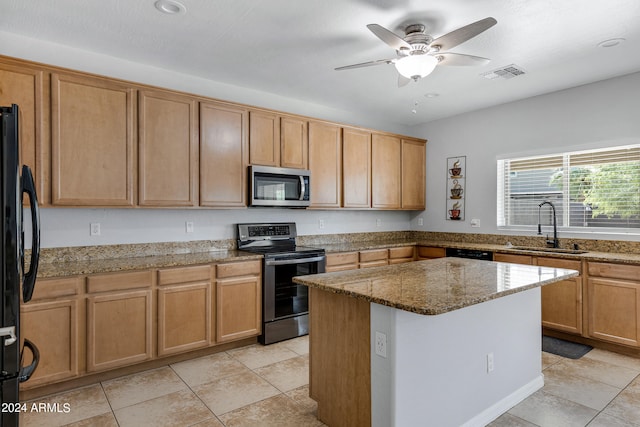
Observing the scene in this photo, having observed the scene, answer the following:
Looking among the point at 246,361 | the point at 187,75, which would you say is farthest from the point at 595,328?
the point at 187,75

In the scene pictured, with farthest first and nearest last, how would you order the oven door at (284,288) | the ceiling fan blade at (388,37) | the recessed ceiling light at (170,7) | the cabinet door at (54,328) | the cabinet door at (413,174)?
the cabinet door at (413,174), the oven door at (284,288), the cabinet door at (54,328), the recessed ceiling light at (170,7), the ceiling fan blade at (388,37)

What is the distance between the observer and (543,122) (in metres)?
4.44

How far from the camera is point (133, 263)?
3041 mm

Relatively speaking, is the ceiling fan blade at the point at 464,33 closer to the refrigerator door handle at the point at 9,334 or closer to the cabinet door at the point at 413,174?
the refrigerator door handle at the point at 9,334

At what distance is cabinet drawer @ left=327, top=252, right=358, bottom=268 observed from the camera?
4.25 metres

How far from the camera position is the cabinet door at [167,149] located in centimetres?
325

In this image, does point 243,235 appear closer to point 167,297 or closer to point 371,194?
point 167,297

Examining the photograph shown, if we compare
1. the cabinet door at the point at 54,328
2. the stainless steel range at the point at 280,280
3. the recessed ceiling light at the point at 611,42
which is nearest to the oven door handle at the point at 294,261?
the stainless steel range at the point at 280,280

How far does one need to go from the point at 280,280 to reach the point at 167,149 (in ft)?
5.45

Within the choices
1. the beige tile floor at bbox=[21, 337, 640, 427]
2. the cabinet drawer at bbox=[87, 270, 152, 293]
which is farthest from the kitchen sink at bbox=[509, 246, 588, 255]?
the cabinet drawer at bbox=[87, 270, 152, 293]

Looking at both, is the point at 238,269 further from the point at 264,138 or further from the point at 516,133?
the point at 516,133

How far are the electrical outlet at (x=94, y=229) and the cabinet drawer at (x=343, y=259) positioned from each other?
2294 millimetres

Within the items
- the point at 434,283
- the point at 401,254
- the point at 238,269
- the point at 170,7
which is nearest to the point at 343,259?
the point at 401,254

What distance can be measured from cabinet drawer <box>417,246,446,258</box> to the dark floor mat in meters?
1.54
